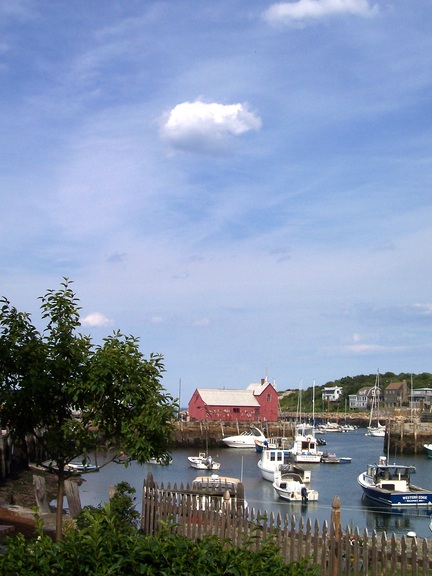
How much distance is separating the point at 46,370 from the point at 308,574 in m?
9.07

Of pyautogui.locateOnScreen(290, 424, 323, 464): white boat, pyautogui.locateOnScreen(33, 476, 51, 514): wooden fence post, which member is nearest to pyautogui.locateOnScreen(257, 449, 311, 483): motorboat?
pyautogui.locateOnScreen(290, 424, 323, 464): white boat

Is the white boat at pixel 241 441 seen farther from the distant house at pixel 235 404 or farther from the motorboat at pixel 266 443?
the distant house at pixel 235 404

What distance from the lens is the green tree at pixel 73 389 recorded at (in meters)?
14.4

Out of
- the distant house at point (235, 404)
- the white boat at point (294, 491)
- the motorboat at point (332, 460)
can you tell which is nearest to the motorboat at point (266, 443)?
the motorboat at point (332, 460)

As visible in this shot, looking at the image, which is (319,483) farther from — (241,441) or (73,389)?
(73,389)

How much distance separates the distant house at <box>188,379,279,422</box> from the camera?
128 meters

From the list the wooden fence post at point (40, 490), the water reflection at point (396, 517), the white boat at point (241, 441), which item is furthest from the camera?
the white boat at point (241, 441)

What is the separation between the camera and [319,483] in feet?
216

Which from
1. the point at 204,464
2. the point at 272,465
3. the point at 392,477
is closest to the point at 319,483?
the point at 272,465

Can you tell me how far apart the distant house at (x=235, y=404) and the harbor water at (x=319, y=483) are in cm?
1773

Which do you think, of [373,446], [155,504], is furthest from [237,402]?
[155,504]

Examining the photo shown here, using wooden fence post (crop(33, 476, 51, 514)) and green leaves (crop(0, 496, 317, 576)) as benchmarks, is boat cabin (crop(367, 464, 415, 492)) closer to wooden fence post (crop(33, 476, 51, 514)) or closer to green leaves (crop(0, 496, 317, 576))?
wooden fence post (crop(33, 476, 51, 514))

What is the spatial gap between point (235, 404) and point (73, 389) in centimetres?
11714

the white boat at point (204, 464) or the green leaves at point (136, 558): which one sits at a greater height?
the green leaves at point (136, 558)
